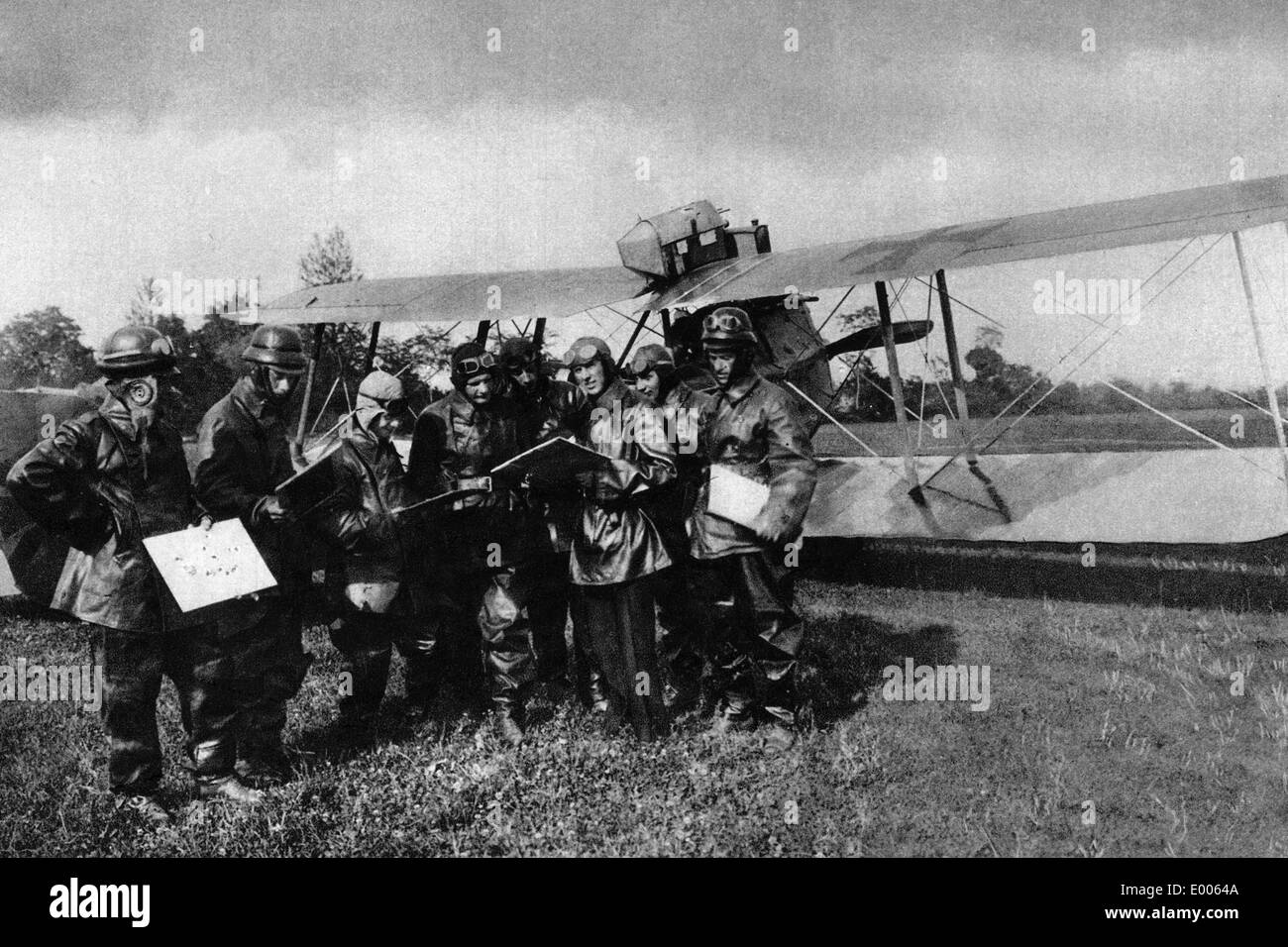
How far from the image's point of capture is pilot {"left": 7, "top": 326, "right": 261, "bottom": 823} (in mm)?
3715

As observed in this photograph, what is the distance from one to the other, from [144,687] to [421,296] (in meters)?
6.72

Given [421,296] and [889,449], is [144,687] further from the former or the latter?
[889,449]

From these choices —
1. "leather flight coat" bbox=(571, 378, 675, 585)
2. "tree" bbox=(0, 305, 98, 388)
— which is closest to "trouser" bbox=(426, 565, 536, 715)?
"leather flight coat" bbox=(571, 378, 675, 585)

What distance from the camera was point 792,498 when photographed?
4.68 meters

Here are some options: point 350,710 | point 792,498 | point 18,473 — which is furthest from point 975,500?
point 18,473

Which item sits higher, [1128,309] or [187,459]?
[1128,309]

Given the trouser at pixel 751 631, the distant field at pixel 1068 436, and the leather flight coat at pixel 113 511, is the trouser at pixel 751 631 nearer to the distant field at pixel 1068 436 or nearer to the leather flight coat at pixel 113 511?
the leather flight coat at pixel 113 511

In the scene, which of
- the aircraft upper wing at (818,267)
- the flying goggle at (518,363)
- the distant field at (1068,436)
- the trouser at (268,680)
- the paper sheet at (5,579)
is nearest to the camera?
the trouser at (268,680)

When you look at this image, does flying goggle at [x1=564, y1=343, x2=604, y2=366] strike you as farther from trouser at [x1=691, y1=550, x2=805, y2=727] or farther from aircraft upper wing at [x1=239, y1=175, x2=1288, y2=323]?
aircraft upper wing at [x1=239, y1=175, x2=1288, y2=323]

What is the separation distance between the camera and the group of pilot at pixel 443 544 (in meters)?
3.87

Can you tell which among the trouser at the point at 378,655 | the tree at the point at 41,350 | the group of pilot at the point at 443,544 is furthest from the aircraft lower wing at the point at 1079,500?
the tree at the point at 41,350

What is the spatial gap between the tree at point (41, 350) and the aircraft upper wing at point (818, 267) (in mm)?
2980
